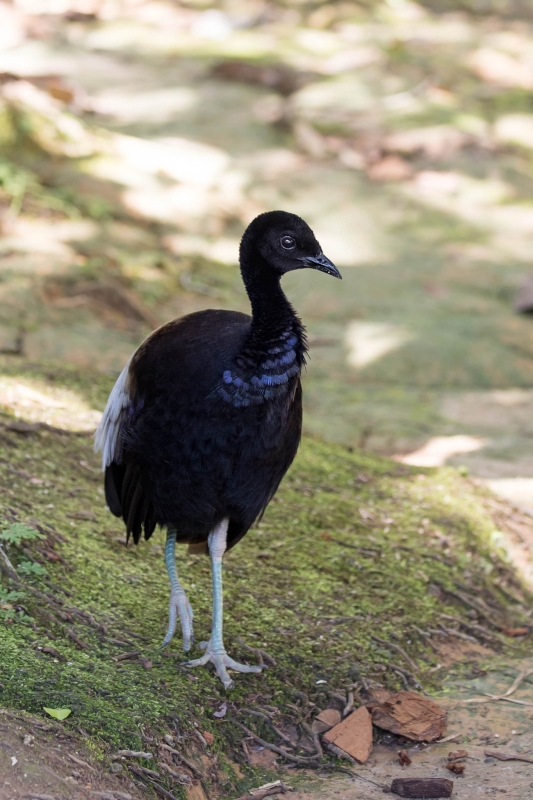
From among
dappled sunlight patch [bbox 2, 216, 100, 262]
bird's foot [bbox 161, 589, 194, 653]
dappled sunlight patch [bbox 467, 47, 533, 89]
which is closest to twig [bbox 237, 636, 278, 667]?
bird's foot [bbox 161, 589, 194, 653]

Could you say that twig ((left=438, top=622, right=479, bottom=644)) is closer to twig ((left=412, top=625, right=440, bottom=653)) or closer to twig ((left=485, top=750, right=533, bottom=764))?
twig ((left=412, top=625, right=440, bottom=653))

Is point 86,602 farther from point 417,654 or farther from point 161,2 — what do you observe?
point 161,2

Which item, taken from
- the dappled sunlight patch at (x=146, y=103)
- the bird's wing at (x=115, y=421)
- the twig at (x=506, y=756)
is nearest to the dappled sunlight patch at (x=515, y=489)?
the twig at (x=506, y=756)

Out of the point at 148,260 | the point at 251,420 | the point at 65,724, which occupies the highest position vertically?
the point at 251,420

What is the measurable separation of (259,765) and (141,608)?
2.97 ft

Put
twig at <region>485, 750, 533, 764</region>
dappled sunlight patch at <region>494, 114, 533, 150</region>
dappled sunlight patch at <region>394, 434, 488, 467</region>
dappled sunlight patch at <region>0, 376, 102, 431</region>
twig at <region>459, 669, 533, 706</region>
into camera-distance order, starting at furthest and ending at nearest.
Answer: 1. dappled sunlight patch at <region>494, 114, 533, 150</region>
2. dappled sunlight patch at <region>394, 434, 488, 467</region>
3. dappled sunlight patch at <region>0, 376, 102, 431</region>
4. twig at <region>459, 669, 533, 706</region>
5. twig at <region>485, 750, 533, 764</region>

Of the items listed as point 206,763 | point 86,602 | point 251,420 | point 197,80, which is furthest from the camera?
point 197,80

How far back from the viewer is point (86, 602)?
12.4ft

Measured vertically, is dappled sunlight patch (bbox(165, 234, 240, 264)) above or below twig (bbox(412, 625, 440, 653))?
→ below

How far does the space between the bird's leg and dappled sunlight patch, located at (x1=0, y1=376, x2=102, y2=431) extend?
1509 millimetres

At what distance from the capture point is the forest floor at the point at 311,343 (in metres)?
3.42

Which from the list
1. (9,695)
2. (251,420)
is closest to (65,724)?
(9,695)

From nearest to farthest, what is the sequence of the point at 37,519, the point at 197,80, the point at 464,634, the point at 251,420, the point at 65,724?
1. the point at 65,724
2. the point at 251,420
3. the point at 37,519
4. the point at 464,634
5. the point at 197,80

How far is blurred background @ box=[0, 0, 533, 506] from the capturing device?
777cm
